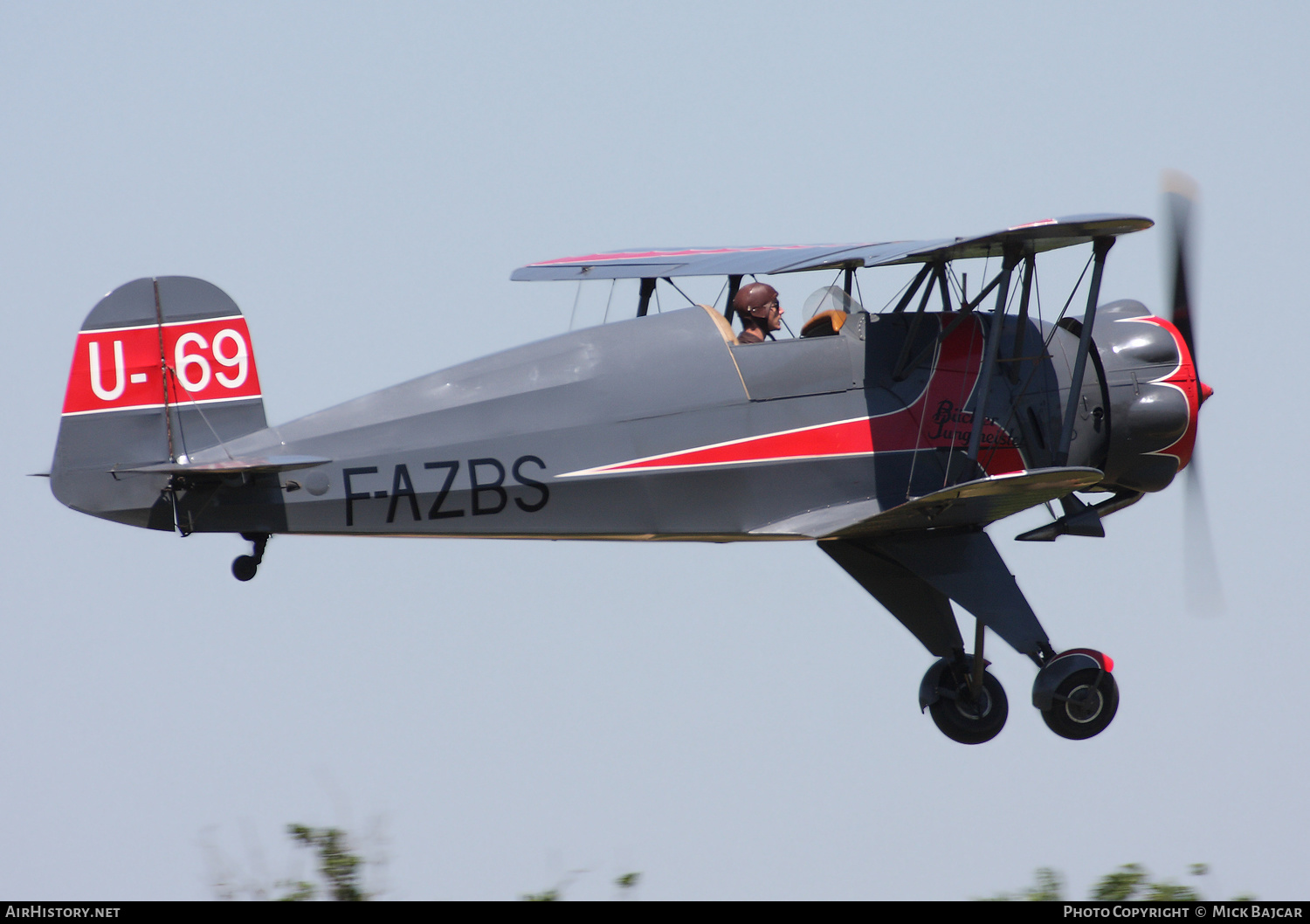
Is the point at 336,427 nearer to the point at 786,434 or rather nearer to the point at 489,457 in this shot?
the point at 489,457

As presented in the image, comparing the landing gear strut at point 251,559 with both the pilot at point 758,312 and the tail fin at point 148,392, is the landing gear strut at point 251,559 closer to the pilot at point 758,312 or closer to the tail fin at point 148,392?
the tail fin at point 148,392

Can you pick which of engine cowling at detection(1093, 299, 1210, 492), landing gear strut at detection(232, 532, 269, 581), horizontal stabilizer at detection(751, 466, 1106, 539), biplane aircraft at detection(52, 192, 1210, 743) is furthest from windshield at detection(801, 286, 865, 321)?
landing gear strut at detection(232, 532, 269, 581)

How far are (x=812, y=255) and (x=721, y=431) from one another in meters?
1.44

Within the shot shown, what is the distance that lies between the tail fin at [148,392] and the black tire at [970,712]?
5063 millimetres

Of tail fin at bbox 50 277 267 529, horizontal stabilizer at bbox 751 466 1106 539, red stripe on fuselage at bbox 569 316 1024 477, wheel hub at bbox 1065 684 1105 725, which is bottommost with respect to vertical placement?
wheel hub at bbox 1065 684 1105 725

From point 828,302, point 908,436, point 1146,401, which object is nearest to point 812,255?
point 828,302

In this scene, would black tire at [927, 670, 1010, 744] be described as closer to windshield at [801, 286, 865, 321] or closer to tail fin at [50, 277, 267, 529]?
windshield at [801, 286, 865, 321]

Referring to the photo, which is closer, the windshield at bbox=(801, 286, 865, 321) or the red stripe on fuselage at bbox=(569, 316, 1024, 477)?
the red stripe on fuselage at bbox=(569, 316, 1024, 477)

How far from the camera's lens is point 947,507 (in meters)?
9.71

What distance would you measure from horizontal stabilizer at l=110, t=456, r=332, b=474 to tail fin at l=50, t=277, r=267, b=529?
0.32 feet

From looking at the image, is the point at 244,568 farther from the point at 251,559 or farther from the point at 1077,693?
the point at 1077,693

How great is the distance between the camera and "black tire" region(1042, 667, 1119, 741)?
33.7 ft

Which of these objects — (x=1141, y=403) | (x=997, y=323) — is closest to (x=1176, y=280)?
(x=1141, y=403)

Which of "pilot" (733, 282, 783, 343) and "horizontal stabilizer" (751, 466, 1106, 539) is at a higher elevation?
"pilot" (733, 282, 783, 343)
